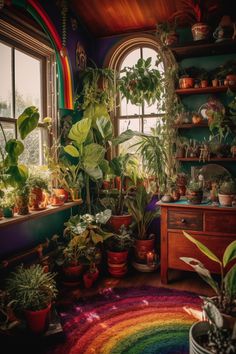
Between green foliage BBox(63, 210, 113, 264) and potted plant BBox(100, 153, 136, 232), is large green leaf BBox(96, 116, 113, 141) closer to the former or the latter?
potted plant BBox(100, 153, 136, 232)

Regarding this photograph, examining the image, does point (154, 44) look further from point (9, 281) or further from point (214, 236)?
point (9, 281)

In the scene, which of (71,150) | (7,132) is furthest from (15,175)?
(71,150)

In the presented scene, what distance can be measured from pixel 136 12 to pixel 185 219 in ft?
8.01

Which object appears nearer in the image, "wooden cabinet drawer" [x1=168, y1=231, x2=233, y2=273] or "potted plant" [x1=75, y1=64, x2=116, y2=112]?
"wooden cabinet drawer" [x1=168, y1=231, x2=233, y2=273]

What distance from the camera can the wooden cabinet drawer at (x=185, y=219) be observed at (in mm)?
2953

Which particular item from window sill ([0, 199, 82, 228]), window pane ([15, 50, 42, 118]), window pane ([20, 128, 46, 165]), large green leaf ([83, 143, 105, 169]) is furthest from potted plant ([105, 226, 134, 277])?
window pane ([15, 50, 42, 118])

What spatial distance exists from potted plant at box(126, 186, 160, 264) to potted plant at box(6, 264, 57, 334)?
142 centimetres

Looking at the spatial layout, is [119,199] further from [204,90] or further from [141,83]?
[204,90]

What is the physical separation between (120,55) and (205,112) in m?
1.37

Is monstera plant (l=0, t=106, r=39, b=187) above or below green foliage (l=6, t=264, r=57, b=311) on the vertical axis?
Answer: above

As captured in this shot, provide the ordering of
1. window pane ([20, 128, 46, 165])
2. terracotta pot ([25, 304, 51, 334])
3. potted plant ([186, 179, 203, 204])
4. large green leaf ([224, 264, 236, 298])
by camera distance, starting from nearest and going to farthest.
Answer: large green leaf ([224, 264, 236, 298])
terracotta pot ([25, 304, 51, 334])
potted plant ([186, 179, 203, 204])
window pane ([20, 128, 46, 165])

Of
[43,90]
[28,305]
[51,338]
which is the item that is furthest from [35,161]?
[51,338]

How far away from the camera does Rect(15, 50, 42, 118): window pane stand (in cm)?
295

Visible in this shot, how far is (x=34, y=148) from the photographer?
323 centimetres
